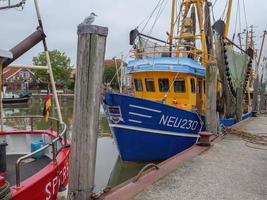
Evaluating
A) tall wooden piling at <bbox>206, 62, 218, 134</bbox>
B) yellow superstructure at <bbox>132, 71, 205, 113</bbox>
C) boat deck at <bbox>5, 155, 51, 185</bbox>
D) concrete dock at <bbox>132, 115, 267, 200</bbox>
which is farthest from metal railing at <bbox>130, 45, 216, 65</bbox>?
boat deck at <bbox>5, 155, 51, 185</bbox>

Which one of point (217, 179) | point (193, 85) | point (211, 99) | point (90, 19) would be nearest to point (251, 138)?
point (211, 99)

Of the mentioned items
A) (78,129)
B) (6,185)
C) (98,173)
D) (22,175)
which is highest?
(78,129)

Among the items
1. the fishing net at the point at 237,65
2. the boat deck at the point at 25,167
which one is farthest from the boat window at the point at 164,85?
the boat deck at the point at 25,167

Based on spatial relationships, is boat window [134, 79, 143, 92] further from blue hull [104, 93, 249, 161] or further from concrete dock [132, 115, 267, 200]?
concrete dock [132, 115, 267, 200]

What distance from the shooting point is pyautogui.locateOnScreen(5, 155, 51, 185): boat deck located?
5.72 metres

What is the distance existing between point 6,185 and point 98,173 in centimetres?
741

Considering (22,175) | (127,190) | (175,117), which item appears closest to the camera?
(127,190)

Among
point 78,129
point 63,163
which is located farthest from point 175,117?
point 78,129

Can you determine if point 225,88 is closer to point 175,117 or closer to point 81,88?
point 175,117

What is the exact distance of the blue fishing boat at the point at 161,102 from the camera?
9.77m

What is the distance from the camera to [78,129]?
→ 408 cm

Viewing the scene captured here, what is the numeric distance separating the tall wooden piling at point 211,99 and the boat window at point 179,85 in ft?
5.93

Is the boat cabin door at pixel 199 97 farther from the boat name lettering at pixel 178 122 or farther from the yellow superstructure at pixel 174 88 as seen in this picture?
the boat name lettering at pixel 178 122

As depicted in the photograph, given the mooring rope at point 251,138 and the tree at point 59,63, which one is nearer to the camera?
the mooring rope at point 251,138
